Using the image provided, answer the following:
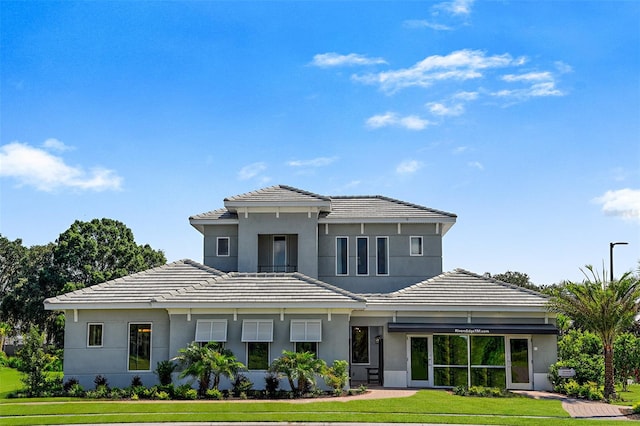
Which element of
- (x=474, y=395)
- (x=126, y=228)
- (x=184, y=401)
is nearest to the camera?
(x=184, y=401)

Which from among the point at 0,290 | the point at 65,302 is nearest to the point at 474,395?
the point at 65,302

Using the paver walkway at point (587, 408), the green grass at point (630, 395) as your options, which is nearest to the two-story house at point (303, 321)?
the paver walkway at point (587, 408)

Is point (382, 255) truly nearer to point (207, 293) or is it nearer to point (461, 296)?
point (461, 296)

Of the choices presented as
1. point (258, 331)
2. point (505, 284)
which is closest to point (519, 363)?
point (505, 284)

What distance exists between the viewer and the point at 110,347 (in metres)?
26.2

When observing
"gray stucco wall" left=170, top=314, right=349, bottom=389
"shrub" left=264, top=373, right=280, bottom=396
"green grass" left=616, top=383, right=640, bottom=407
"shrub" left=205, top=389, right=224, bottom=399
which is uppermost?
"gray stucco wall" left=170, top=314, right=349, bottom=389

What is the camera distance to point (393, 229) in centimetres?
3191

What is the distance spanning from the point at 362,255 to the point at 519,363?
8.83m

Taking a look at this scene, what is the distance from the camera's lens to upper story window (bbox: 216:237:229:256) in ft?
106

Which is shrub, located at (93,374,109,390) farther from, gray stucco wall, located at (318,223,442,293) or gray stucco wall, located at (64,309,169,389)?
gray stucco wall, located at (318,223,442,293)

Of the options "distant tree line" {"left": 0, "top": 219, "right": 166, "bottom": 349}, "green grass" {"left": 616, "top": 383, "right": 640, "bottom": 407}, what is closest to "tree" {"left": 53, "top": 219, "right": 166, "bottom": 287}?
"distant tree line" {"left": 0, "top": 219, "right": 166, "bottom": 349}

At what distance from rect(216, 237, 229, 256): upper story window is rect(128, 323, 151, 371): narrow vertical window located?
6.70 m

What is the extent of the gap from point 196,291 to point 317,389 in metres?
6.22

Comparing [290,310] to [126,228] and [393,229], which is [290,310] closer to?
[393,229]
